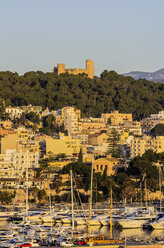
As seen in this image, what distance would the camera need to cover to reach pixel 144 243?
3556 centimetres

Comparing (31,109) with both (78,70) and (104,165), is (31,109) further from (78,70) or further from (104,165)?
(78,70)

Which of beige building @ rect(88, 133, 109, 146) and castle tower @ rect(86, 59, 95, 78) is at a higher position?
castle tower @ rect(86, 59, 95, 78)

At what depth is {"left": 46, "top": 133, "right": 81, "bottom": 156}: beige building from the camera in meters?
64.1

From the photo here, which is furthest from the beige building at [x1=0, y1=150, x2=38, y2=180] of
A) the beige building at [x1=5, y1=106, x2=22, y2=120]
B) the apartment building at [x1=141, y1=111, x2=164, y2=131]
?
the apartment building at [x1=141, y1=111, x2=164, y2=131]

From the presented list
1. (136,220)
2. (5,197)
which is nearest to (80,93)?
(5,197)

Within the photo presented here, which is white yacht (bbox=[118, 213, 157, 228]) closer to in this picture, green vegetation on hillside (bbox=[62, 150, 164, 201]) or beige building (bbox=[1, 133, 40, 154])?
green vegetation on hillside (bbox=[62, 150, 164, 201])

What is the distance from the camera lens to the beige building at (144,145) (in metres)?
64.9

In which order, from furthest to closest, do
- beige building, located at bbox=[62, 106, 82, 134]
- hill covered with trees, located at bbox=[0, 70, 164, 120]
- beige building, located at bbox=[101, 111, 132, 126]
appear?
hill covered with trees, located at bbox=[0, 70, 164, 120] → beige building, located at bbox=[101, 111, 132, 126] → beige building, located at bbox=[62, 106, 82, 134]

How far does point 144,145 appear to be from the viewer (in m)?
64.9

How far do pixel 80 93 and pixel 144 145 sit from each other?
2250 cm

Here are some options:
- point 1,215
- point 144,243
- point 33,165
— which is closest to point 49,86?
point 33,165

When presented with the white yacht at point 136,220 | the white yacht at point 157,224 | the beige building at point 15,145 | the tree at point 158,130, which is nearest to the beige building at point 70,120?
the tree at point 158,130

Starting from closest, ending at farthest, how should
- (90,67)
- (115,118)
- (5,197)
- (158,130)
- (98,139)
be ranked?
(5,197) → (98,139) → (158,130) → (115,118) → (90,67)

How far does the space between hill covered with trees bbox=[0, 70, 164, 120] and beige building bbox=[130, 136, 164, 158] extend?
18.2m
